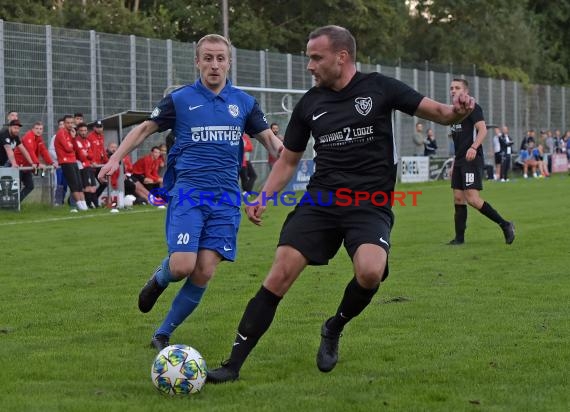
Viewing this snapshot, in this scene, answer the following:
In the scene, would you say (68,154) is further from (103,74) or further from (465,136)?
(465,136)

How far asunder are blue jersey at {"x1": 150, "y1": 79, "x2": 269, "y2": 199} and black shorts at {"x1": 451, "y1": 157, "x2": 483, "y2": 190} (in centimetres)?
682

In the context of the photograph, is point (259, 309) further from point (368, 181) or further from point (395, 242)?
point (395, 242)

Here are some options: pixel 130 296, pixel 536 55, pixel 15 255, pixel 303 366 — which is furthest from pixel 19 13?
pixel 536 55

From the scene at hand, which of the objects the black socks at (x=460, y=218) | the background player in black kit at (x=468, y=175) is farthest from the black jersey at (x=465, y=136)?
the black socks at (x=460, y=218)

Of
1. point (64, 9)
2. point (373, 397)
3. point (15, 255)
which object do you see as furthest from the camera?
point (64, 9)

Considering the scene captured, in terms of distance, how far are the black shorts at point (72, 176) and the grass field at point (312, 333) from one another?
674cm

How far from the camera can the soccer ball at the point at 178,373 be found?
18.2 feet

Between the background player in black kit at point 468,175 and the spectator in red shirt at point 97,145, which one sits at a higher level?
the spectator in red shirt at point 97,145

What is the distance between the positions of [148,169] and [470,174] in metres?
10.7

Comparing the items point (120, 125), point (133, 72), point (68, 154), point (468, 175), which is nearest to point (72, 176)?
point (68, 154)

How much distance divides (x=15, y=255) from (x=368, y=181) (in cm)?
785

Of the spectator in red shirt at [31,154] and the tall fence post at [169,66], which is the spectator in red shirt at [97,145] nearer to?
the spectator in red shirt at [31,154]

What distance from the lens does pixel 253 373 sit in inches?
239

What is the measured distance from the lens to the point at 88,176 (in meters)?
21.5
